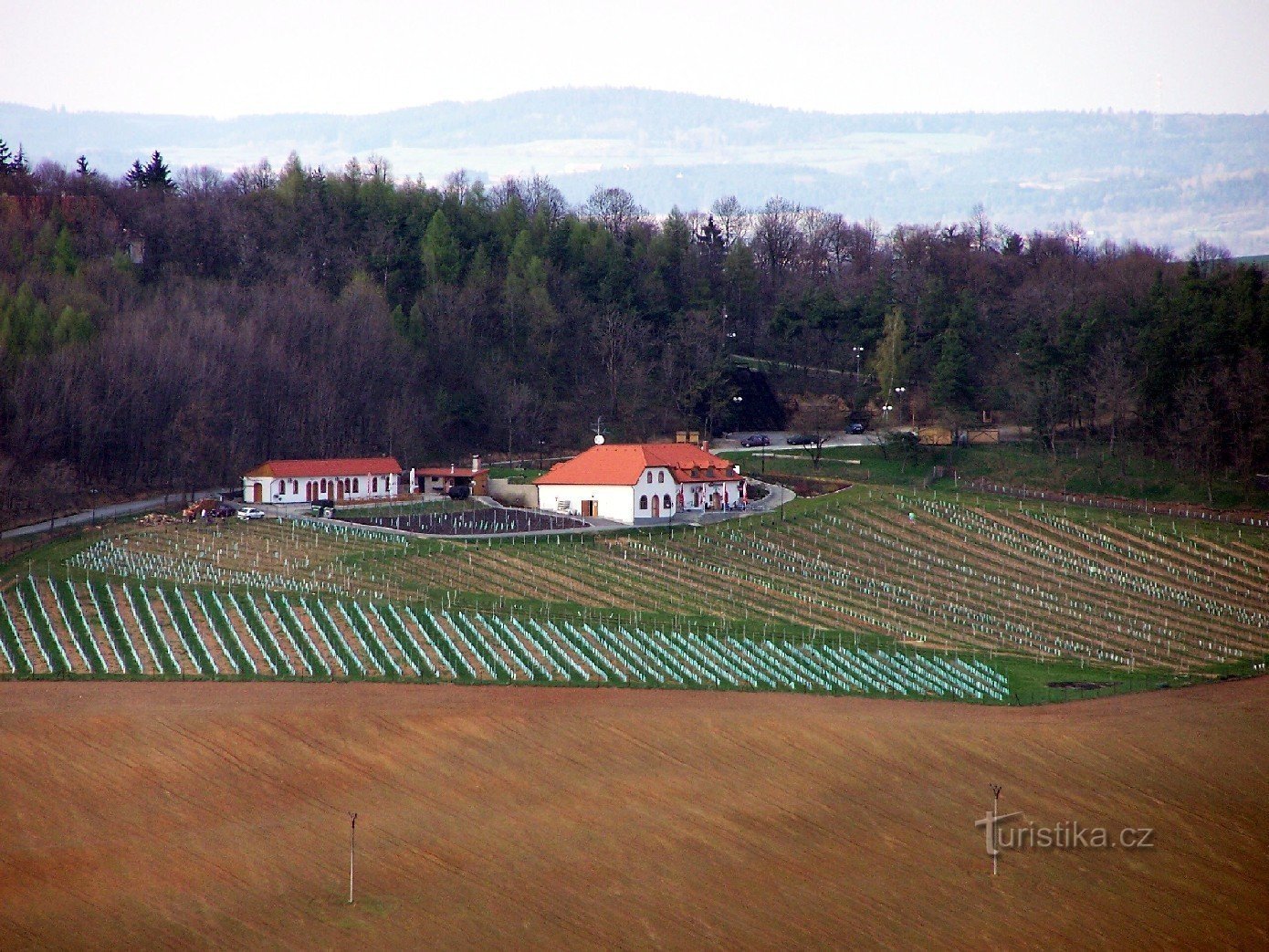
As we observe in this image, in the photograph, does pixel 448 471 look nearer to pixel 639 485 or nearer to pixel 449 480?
pixel 449 480

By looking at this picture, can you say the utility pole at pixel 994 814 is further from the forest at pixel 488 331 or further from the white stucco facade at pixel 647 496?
the forest at pixel 488 331

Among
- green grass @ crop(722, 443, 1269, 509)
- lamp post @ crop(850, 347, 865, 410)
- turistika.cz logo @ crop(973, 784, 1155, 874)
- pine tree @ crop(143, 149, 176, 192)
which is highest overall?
pine tree @ crop(143, 149, 176, 192)

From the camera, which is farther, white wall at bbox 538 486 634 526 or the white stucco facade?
the white stucco facade

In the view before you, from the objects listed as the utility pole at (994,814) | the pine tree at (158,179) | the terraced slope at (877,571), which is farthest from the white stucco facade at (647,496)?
the pine tree at (158,179)

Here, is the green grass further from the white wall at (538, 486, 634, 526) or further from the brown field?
the brown field

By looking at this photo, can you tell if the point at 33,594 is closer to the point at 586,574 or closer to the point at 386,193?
the point at 586,574

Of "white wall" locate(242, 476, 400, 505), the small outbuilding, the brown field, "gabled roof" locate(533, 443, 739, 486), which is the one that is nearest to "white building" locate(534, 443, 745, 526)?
"gabled roof" locate(533, 443, 739, 486)

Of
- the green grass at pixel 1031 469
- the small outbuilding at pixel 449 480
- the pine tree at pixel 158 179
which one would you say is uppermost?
the pine tree at pixel 158 179
